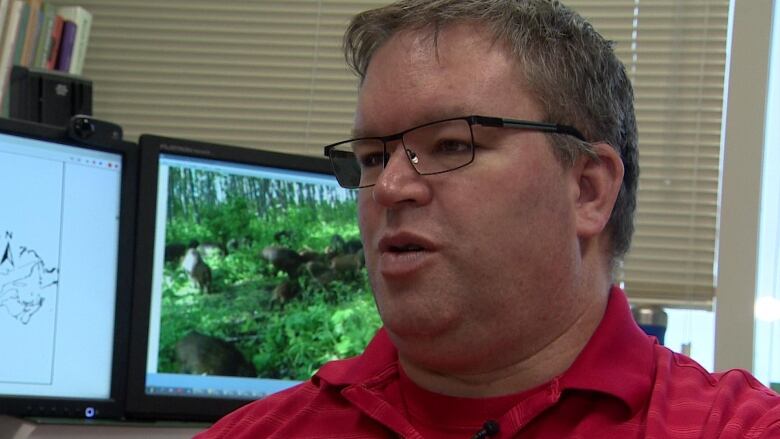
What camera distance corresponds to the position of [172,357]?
166 centimetres

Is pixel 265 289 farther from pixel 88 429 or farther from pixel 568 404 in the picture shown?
pixel 568 404

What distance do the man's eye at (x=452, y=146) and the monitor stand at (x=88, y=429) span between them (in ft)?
2.35

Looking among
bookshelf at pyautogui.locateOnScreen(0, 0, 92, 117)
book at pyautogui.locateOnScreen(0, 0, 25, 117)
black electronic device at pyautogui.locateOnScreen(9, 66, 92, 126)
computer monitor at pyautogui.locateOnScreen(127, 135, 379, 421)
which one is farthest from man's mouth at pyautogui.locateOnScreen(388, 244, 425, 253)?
book at pyautogui.locateOnScreen(0, 0, 25, 117)

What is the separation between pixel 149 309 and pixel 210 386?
157 millimetres

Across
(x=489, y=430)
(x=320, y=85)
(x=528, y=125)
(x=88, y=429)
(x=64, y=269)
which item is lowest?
(x=88, y=429)

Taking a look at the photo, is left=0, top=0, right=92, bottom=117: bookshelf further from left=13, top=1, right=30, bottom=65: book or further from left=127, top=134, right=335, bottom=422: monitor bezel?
left=127, top=134, right=335, bottom=422: monitor bezel

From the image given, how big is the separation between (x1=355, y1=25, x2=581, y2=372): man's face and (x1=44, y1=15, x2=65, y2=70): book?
153cm

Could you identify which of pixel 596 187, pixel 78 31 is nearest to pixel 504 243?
pixel 596 187

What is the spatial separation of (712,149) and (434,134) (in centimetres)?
152


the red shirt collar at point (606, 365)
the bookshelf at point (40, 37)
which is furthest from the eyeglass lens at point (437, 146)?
the bookshelf at point (40, 37)

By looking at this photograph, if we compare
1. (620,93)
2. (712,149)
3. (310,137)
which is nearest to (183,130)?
(310,137)

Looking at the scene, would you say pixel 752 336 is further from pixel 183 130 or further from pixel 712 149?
pixel 183 130

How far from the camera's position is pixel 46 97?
1.85m

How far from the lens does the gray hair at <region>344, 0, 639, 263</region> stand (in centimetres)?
124
